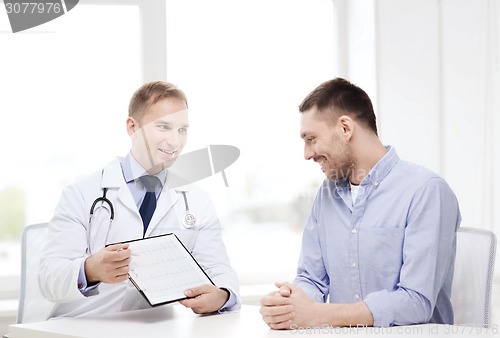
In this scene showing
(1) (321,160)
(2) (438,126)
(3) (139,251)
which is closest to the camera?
(3) (139,251)

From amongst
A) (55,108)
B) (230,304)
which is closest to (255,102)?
(55,108)

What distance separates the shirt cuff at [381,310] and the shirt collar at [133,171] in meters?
0.83

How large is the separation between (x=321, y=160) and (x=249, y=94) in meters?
1.35

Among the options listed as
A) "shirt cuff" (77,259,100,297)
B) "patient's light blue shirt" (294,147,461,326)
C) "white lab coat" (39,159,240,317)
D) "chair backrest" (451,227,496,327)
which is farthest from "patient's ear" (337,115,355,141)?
"shirt cuff" (77,259,100,297)

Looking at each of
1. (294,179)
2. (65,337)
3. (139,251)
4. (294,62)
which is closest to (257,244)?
(294,179)

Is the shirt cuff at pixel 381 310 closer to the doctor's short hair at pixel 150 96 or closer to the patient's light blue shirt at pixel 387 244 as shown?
the patient's light blue shirt at pixel 387 244

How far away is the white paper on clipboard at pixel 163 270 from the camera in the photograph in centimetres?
174

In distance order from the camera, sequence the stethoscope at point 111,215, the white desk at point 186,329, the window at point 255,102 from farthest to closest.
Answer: the window at point 255,102 → the stethoscope at point 111,215 → the white desk at point 186,329

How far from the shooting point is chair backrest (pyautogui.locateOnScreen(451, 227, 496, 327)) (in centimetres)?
181

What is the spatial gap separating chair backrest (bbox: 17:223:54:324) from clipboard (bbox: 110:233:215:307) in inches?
23.1

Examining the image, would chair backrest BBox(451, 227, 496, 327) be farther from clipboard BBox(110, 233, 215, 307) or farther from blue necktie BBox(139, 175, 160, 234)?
blue necktie BBox(139, 175, 160, 234)

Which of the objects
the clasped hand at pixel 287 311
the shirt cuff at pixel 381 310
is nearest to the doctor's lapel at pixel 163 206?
the clasped hand at pixel 287 311

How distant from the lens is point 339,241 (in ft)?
6.27

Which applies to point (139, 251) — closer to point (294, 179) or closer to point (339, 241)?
point (339, 241)
